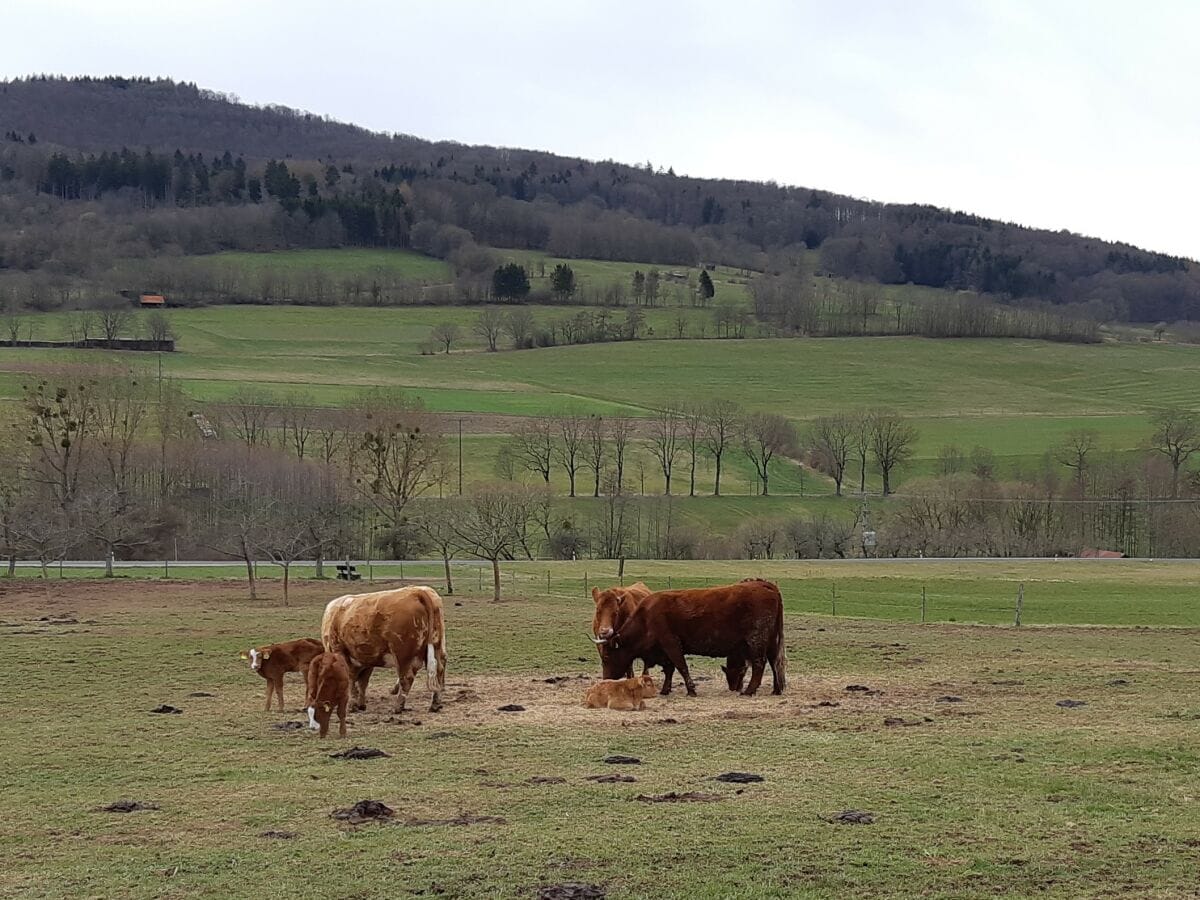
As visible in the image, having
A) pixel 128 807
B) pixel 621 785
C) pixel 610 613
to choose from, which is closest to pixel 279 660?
pixel 610 613

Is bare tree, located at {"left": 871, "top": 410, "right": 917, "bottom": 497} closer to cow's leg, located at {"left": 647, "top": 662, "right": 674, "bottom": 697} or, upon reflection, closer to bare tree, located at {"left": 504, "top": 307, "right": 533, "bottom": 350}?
bare tree, located at {"left": 504, "top": 307, "right": 533, "bottom": 350}

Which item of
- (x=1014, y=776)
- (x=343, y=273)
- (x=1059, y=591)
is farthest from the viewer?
(x=343, y=273)

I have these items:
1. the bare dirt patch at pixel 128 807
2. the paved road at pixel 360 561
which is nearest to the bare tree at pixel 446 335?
the paved road at pixel 360 561

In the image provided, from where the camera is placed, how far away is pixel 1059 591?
55.5 m

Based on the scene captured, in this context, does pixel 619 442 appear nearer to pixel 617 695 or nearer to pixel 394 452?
pixel 394 452

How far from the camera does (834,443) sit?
383 feet

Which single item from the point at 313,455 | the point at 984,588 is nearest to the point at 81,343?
the point at 313,455

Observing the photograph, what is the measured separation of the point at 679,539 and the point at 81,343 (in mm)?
84080

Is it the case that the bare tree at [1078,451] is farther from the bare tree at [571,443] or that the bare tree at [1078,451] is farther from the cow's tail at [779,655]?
the cow's tail at [779,655]

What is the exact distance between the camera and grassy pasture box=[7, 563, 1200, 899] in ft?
36.3

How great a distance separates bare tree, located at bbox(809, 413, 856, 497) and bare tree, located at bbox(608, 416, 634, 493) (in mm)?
17964

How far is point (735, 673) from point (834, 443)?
9576 cm

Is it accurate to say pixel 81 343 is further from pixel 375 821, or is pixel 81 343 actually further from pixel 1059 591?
pixel 375 821

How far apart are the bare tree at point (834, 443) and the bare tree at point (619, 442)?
17964 millimetres
